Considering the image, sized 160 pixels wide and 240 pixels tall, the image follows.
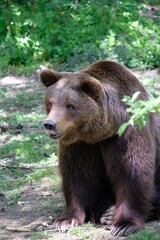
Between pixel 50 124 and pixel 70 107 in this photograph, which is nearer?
pixel 50 124

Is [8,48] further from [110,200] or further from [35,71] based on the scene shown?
[110,200]

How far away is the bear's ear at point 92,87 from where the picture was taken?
220 inches

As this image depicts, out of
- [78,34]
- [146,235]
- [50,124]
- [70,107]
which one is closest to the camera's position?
[50,124]

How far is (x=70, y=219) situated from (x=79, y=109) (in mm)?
1250

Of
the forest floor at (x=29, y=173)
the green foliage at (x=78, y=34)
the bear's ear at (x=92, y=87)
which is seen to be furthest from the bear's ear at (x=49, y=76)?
the green foliage at (x=78, y=34)

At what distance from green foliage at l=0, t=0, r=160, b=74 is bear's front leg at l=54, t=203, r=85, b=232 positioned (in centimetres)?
536

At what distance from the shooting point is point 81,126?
5637 mm

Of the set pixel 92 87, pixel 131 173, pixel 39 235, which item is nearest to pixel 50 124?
pixel 92 87

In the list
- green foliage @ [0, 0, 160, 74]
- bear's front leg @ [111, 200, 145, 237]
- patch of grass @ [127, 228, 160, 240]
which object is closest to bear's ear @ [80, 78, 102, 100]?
bear's front leg @ [111, 200, 145, 237]

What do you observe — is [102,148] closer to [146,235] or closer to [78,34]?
[146,235]

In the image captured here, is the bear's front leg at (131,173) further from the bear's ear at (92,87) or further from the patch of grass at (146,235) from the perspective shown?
the bear's ear at (92,87)

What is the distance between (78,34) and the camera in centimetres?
1202

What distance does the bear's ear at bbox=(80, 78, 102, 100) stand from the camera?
18.3 feet

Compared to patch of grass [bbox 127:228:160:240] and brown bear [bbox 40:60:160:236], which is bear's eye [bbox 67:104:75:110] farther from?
patch of grass [bbox 127:228:160:240]
